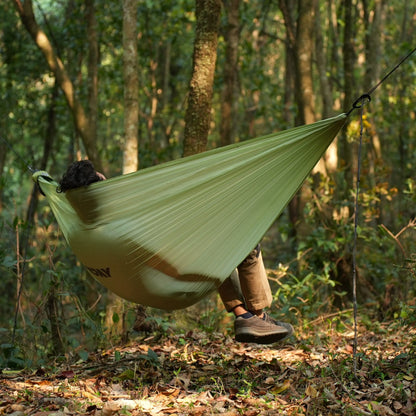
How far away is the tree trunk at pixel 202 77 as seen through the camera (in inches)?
127

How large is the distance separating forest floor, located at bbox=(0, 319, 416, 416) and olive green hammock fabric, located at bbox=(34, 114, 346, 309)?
0.43 metres

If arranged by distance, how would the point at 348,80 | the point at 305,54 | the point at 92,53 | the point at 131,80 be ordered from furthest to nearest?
1. the point at 92,53
2. the point at 348,80
3. the point at 305,54
4. the point at 131,80

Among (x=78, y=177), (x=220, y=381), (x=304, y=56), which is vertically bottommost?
(x=220, y=381)

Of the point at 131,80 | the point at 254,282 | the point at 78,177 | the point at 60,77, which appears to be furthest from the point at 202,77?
the point at 60,77

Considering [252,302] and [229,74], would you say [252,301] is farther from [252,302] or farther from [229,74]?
[229,74]

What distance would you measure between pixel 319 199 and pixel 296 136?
2.05 m

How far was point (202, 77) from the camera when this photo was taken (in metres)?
3.23

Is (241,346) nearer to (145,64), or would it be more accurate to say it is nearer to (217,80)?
(217,80)

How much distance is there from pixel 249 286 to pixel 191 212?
1.60ft

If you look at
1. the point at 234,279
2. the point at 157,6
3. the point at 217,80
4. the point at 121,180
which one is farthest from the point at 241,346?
the point at 157,6

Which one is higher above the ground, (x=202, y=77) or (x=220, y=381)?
(x=202, y=77)

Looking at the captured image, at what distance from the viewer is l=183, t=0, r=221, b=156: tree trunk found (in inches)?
127

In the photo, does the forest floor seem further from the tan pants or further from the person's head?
the person's head

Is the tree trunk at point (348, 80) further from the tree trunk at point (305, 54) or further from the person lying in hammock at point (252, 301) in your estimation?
the person lying in hammock at point (252, 301)
